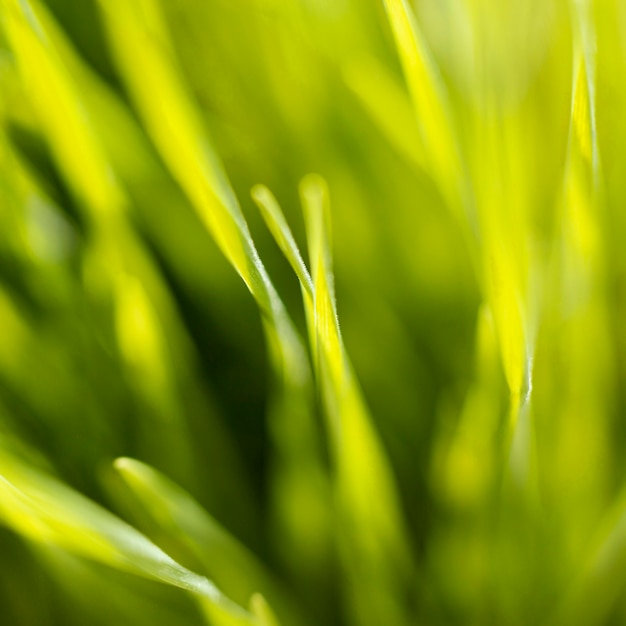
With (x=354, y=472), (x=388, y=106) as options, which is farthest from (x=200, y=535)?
(x=388, y=106)

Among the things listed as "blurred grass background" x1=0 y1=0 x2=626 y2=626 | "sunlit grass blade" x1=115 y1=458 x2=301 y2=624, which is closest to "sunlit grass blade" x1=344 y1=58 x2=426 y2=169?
"blurred grass background" x1=0 y1=0 x2=626 y2=626

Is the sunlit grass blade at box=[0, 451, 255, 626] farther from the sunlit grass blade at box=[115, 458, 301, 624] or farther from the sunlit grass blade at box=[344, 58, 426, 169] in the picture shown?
the sunlit grass blade at box=[344, 58, 426, 169]

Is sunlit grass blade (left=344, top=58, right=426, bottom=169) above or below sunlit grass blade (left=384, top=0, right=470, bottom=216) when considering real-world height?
above

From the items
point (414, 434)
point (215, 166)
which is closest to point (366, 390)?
point (414, 434)

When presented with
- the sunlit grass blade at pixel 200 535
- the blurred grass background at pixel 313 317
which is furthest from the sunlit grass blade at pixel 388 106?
the sunlit grass blade at pixel 200 535

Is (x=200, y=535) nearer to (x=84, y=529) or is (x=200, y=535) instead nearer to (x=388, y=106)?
(x=84, y=529)

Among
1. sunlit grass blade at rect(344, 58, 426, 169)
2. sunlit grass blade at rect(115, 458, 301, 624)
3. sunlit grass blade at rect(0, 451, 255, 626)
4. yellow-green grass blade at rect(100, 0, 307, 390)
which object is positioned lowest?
sunlit grass blade at rect(0, 451, 255, 626)

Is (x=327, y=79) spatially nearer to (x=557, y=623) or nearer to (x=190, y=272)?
(x=190, y=272)
